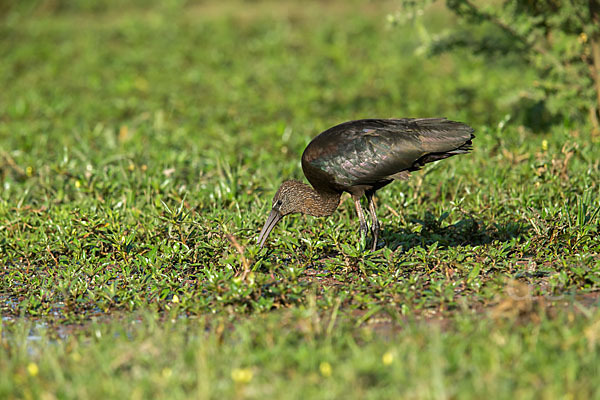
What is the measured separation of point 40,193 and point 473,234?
11.6 ft

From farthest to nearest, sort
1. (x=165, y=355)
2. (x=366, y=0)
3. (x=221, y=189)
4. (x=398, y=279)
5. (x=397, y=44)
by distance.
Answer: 1. (x=366, y=0)
2. (x=397, y=44)
3. (x=221, y=189)
4. (x=398, y=279)
5. (x=165, y=355)

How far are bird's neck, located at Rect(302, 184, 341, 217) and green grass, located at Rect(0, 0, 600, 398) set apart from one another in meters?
0.17

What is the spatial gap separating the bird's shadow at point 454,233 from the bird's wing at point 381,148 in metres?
0.51

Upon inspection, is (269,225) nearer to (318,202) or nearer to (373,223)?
→ (318,202)

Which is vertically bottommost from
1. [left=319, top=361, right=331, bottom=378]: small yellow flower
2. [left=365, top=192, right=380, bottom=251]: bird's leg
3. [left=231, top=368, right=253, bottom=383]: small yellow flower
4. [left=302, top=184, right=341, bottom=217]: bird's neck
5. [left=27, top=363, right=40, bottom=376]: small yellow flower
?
[left=365, top=192, right=380, bottom=251]: bird's leg

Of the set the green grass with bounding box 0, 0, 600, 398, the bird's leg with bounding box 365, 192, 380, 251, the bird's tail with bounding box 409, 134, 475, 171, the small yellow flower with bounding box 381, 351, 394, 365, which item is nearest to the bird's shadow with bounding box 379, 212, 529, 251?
the green grass with bounding box 0, 0, 600, 398

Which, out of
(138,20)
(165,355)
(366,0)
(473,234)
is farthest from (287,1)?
(165,355)

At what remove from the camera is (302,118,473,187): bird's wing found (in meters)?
4.96

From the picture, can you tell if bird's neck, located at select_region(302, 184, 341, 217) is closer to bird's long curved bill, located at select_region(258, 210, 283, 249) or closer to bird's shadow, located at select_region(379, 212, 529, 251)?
bird's long curved bill, located at select_region(258, 210, 283, 249)

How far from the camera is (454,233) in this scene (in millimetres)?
5375

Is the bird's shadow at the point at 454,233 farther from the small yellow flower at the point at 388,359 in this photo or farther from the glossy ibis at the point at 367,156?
the small yellow flower at the point at 388,359

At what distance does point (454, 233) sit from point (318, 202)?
3.17 ft

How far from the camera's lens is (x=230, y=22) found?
13102 mm

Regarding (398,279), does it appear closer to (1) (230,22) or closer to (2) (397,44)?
(2) (397,44)
